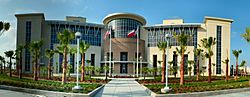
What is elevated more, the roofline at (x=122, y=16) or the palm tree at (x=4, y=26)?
the roofline at (x=122, y=16)

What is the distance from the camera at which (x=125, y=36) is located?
2891 inches

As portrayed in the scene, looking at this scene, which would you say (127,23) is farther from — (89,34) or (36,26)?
(36,26)

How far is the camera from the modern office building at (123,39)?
6725cm

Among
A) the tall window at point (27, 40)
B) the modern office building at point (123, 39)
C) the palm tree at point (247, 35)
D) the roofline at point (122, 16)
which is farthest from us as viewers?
the roofline at point (122, 16)

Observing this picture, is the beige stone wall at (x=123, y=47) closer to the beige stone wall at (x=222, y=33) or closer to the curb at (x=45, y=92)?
the beige stone wall at (x=222, y=33)

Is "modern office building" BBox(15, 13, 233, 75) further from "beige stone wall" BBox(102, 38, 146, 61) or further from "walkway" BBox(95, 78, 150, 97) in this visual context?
"walkway" BBox(95, 78, 150, 97)

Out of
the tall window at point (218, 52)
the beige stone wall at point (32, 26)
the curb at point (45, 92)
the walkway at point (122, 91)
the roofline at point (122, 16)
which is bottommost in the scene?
the walkway at point (122, 91)

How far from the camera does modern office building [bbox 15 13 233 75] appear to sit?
2648 inches

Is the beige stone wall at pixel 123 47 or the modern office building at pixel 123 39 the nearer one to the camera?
the modern office building at pixel 123 39

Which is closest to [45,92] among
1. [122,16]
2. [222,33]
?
[122,16]

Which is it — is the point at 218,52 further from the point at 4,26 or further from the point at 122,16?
the point at 4,26

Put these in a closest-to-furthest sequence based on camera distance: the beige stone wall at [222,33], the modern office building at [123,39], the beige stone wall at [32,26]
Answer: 1. the beige stone wall at [32,26]
2. the modern office building at [123,39]
3. the beige stone wall at [222,33]

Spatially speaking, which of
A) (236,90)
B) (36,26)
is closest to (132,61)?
(36,26)

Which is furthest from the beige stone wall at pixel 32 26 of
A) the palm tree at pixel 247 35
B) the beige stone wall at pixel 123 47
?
the palm tree at pixel 247 35
